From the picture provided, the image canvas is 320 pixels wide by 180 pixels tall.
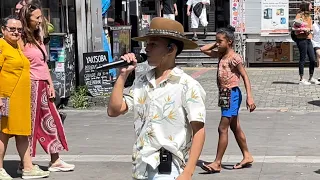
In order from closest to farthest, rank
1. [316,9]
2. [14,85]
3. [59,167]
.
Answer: [14,85] → [59,167] → [316,9]

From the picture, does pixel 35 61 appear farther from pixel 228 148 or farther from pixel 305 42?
pixel 305 42

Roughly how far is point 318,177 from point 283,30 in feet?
36.4

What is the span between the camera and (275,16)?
18.0 meters

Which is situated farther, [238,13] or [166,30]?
[238,13]

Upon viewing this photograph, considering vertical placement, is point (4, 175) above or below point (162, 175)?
below

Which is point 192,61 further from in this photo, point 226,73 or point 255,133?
point 226,73

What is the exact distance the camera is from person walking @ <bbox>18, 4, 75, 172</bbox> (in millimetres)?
7396

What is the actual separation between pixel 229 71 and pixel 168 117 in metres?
3.43

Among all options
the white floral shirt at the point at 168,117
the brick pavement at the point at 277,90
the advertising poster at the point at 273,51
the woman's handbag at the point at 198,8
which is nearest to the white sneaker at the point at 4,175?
the white floral shirt at the point at 168,117

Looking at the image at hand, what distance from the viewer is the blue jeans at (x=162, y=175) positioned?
4.23 metres

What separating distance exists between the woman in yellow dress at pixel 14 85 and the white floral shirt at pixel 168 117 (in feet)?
10.5

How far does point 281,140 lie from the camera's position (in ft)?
30.7

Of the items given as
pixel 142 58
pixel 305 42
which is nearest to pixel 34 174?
pixel 142 58

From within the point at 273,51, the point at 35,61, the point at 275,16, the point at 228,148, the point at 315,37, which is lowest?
the point at 228,148
